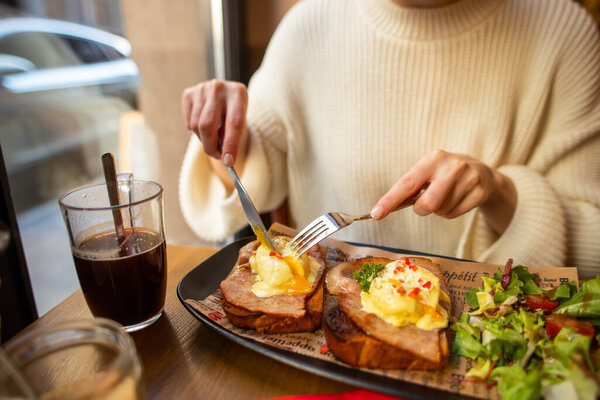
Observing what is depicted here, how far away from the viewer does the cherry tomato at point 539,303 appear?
116 cm

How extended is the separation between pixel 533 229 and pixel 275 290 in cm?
108

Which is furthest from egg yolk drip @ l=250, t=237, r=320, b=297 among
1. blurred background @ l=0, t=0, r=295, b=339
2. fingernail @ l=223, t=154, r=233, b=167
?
blurred background @ l=0, t=0, r=295, b=339

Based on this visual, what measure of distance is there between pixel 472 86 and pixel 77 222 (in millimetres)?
1725

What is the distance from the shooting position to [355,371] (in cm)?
96

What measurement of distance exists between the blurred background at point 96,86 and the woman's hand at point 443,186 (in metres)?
1.86

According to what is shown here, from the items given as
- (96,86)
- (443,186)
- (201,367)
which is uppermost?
(96,86)

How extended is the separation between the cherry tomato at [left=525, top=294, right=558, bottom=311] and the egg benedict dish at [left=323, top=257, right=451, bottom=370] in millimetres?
235

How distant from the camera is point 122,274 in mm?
1044

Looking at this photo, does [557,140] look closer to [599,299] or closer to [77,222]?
[599,299]

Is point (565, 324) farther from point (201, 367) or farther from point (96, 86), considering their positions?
point (96, 86)

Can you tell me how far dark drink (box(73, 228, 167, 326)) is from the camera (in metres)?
1.04

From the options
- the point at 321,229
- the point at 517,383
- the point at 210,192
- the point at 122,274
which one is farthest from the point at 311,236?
the point at 210,192

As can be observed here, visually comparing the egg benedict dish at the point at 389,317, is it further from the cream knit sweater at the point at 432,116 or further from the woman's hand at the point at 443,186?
the cream knit sweater at the point at 432,116

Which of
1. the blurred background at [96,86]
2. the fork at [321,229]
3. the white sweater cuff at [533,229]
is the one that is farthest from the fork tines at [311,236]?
the blurred background at [96,86]
